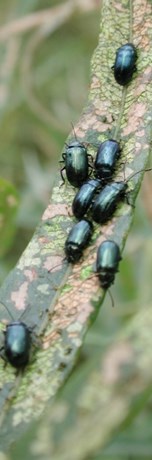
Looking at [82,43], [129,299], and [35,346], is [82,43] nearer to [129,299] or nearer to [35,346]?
[129,299]

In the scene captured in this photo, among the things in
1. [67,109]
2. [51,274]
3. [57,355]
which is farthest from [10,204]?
[67,109]

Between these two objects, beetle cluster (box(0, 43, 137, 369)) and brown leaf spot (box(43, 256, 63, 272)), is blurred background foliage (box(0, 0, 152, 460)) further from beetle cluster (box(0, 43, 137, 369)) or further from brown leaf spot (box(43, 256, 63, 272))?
brown leaf spot (box(43, 256, 63, 272))

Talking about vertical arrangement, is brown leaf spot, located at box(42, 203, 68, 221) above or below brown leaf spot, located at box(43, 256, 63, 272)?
above

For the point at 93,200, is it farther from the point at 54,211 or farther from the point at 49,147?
the point at 49,147

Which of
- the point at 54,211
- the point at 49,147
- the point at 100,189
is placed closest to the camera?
the point at 54,211

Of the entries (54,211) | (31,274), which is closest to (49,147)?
(54,211)

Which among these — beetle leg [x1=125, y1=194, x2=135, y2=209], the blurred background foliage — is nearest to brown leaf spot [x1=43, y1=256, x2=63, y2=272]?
beetle leg [x1=125, y1=194, x2=135, y2=209]
